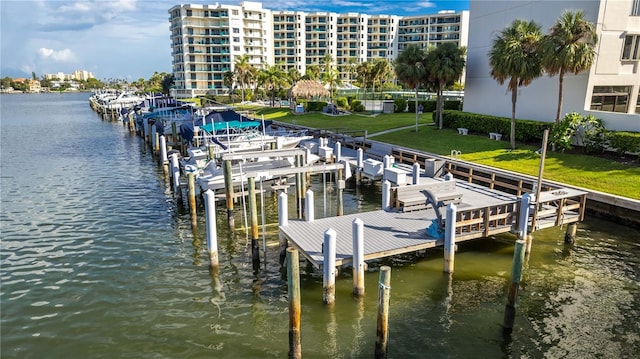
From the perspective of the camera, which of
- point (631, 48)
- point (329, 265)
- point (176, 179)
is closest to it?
point (329, 265)

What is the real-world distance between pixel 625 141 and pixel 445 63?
609 inches

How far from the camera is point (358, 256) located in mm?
12078

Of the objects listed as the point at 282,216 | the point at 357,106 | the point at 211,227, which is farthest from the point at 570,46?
the point at 357,106

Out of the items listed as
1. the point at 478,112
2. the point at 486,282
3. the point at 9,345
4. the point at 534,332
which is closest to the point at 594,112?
the point at 478,112

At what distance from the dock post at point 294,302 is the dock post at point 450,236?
5.78 meters

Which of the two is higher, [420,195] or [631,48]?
[631,48]

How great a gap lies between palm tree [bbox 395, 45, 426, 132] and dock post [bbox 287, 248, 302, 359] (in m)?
29.2

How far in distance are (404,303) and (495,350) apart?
111 inches

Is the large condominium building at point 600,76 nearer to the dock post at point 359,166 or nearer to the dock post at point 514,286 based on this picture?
the dock post at point 359,166

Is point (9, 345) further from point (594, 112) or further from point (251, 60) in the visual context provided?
point (251, 60)

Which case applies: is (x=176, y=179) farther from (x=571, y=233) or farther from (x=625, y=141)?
(x=625, y=141)

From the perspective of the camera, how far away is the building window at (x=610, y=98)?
86.6 feet

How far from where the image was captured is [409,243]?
13.5 meters

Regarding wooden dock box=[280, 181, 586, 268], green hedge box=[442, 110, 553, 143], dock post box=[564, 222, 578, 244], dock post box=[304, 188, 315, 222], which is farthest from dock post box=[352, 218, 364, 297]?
green hedge box=[442, 110, 553, 143]
